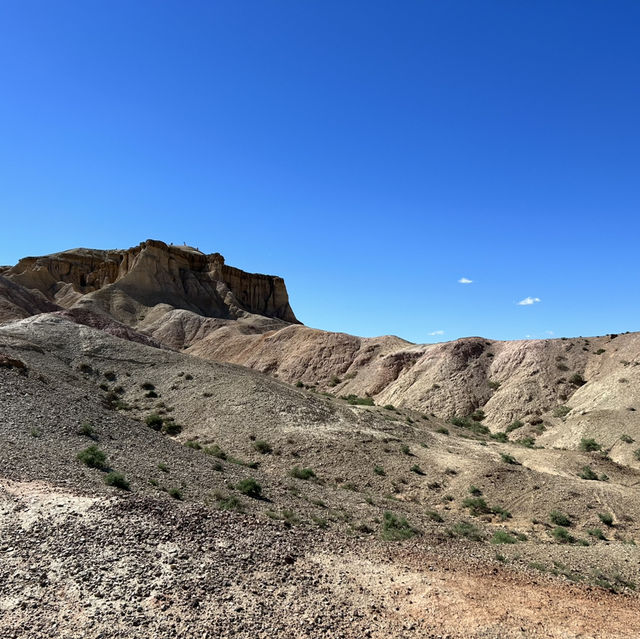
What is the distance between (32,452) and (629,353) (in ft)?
125

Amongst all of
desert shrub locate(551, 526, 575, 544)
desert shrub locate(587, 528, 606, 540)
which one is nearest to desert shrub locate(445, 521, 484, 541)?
desert shrub locate(551, 526, 575, 544)

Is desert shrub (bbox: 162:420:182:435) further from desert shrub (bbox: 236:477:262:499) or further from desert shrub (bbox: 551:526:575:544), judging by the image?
desert shrub (bbox: 551:526:575:544)

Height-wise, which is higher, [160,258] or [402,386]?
[160,258]

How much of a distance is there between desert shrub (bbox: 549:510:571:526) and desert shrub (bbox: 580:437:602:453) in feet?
39.4

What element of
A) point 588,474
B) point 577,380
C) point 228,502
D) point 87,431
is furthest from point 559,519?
point 577,380

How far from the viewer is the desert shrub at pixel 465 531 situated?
13.2 metres

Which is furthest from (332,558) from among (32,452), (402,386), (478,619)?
(402,386)

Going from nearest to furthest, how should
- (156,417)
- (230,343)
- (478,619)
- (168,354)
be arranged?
(478,619)
(156,417)
(168,354)
(230,343)

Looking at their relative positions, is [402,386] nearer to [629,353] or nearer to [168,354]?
[629,353]

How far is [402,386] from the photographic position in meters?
42.8

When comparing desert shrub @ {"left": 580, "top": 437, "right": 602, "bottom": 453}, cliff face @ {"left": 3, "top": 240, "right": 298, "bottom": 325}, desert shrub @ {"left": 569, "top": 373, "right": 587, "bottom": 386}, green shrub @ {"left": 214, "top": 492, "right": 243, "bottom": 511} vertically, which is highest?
cliff face @ {"left": 3, "top": 240, "right": 298, "bottom": 325}

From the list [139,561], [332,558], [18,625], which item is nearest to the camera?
[18,625]

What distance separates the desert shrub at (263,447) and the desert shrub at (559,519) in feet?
36.8

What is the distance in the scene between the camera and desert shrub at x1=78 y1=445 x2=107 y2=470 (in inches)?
523
